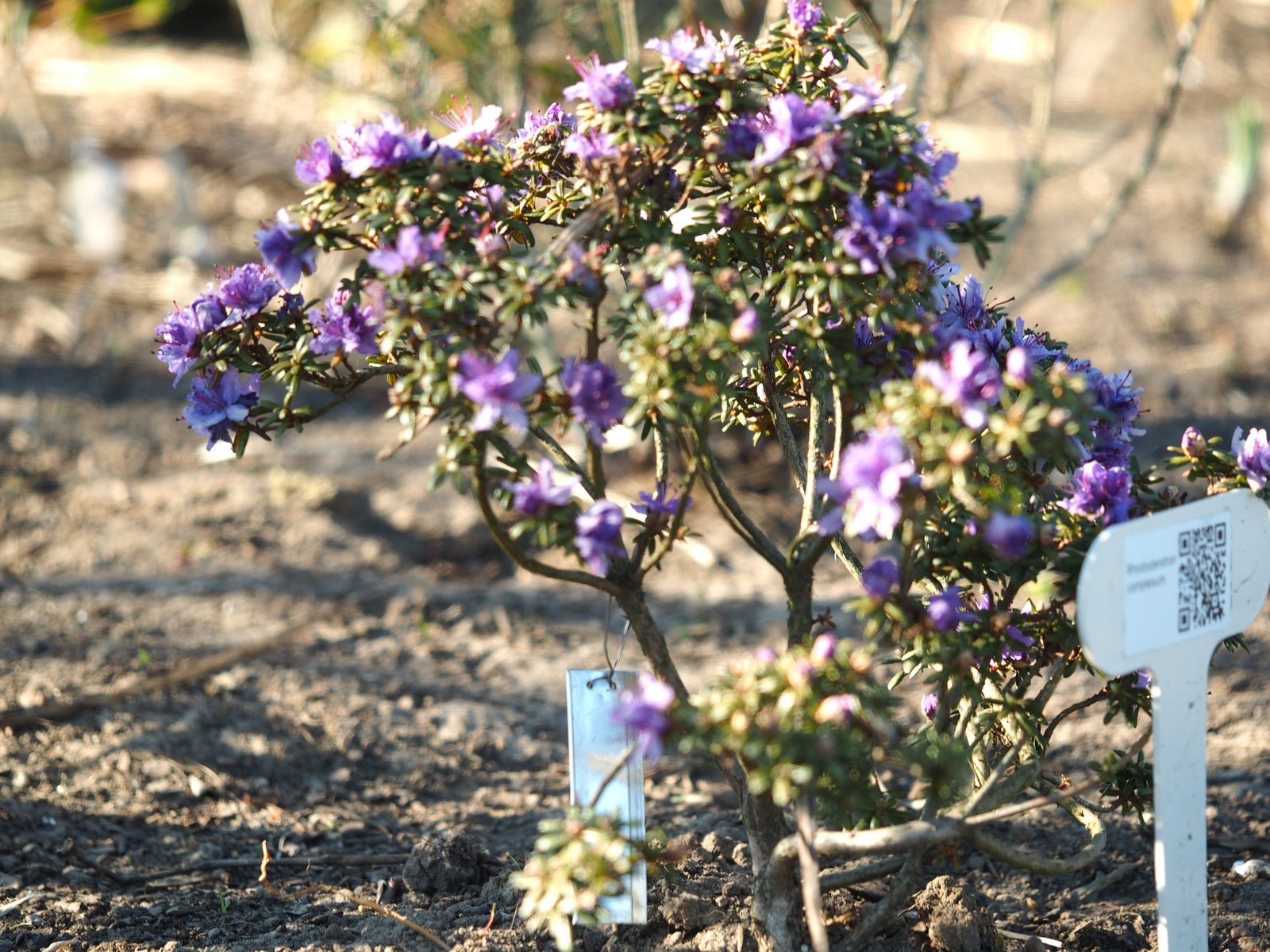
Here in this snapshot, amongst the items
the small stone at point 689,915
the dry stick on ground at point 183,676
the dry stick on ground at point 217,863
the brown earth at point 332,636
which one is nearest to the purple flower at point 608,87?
the brown earth at point 332,636

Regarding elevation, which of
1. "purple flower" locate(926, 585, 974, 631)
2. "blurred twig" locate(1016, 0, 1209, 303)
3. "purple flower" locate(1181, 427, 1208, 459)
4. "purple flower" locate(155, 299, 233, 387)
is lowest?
"purple flower" locate(926, 585, 974, 631)

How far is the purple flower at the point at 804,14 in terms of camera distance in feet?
6.46

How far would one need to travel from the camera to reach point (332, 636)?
3904 millimetres

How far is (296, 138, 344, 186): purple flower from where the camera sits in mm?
1808

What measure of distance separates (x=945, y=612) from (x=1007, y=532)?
9.0 inches

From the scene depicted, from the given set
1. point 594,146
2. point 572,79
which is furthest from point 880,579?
point 572,79

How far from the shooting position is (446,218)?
1.91m

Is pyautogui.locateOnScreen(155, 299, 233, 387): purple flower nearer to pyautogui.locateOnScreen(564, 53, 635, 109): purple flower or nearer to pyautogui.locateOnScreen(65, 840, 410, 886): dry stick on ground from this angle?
pyautogui.locateOnScreen(564, 53, 635, 109): purple flower

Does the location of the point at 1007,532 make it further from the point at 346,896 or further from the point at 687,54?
the point at 346,896

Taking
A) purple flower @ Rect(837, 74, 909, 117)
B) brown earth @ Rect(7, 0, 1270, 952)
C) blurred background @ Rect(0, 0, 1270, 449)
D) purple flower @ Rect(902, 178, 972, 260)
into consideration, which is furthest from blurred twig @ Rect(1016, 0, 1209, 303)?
purple flower @ Rect(902, 178, 972, 260)

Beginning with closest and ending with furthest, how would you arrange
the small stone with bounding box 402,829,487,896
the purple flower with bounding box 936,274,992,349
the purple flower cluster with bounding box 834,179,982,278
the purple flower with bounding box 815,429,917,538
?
the purple flower with bounding box 815,429,917,538, the purple flower cluster with bounding box 834,179,982,278, the purple flower with bounding box 936,274,992,349, the small stone with bounding box 402,829,487,896

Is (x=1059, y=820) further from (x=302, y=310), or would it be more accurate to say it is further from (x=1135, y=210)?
(x=1135, y=210)

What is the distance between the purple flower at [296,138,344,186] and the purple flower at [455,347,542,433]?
377 millimetres

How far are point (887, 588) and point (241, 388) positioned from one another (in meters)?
1.04
